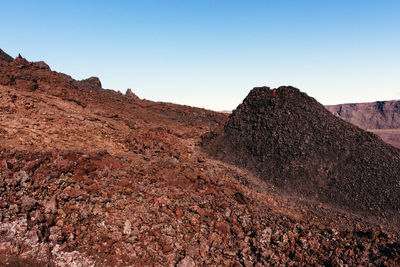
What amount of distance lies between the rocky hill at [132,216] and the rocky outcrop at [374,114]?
67213 mm

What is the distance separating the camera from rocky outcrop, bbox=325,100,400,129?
58312mm

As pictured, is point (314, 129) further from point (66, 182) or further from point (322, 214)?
point (66, 182)

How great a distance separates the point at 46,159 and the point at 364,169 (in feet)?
38.1

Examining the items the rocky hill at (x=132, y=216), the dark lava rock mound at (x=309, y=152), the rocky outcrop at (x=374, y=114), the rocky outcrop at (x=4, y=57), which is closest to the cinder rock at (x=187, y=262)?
the rocky hill at (x=132, y=216)

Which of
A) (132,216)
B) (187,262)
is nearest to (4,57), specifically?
(132,216)

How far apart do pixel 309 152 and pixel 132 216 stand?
8.66 meters

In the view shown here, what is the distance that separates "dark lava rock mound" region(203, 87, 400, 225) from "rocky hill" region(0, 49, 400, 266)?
108 centimetres

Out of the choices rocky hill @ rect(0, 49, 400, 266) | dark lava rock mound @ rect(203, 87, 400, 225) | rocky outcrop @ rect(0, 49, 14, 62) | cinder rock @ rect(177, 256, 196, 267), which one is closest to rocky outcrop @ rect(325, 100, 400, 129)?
dark lava rock mound @ rect(203, 87, 400, 225)

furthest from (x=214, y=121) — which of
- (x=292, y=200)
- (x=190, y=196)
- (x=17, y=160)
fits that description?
(x=17, y=160)

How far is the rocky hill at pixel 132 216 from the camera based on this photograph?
3904 mm

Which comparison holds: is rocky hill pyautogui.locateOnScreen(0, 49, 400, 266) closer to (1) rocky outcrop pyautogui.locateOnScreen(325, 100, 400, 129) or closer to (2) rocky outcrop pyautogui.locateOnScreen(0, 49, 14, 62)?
(2) rocky outcrop pyautogui.locateOnScreen(0, 49, 14, 62)

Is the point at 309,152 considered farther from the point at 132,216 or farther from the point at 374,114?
the point at 374,114

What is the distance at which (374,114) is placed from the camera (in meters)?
61.8

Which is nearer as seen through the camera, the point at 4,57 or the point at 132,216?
the point at 132,216
